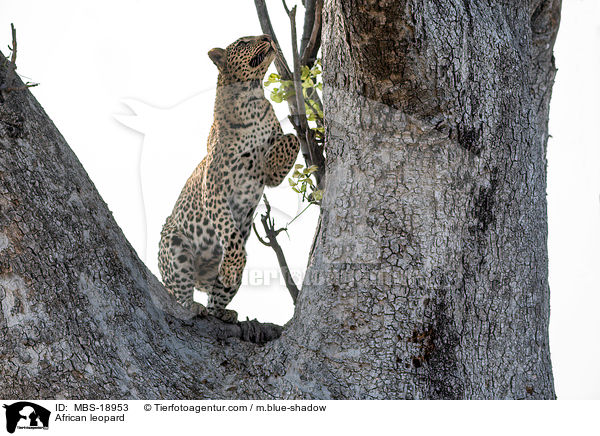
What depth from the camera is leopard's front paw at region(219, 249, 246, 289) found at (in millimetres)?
2277

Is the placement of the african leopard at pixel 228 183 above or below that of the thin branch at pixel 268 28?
below

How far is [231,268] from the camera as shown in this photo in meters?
Result: 2.28

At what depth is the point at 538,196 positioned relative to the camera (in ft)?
6.86

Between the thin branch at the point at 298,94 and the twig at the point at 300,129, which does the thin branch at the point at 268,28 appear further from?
the thin branch at the point at 298,94

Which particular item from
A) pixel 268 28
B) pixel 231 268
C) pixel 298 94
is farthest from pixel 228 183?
pixel 268 28

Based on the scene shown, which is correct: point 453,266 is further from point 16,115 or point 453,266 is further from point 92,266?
point 16,115

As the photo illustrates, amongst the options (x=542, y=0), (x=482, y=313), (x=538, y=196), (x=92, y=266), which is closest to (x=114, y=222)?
(x=92, y=266)

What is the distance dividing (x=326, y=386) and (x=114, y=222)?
853 mm
